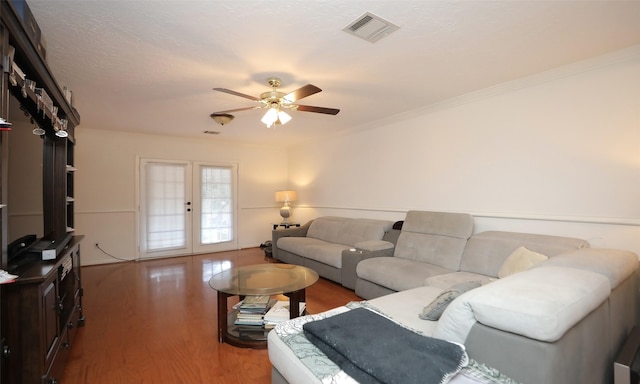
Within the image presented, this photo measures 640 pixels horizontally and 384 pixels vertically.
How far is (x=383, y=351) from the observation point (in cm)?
125

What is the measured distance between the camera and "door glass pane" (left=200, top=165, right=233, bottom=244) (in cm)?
605

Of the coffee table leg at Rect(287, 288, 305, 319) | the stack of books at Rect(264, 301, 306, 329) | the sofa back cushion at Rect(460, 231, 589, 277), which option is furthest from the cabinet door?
the sofa back cushion at Rect(460, 231, 589, 277)

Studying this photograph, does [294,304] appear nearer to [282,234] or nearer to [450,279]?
[450,279]

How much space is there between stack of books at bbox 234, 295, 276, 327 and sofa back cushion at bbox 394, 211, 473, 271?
5.82ft

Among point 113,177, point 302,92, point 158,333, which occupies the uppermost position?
point 302,92

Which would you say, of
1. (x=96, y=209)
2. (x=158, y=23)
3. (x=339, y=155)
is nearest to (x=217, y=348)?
(x=158, y=23)

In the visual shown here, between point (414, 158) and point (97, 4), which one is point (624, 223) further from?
point (97, 4)

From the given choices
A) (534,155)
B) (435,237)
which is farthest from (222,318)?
(534,155)

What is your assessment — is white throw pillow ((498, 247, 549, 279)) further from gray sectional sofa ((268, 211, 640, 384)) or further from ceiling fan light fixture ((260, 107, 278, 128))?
ceiling fan light fixture ((260, 107, 278, 128))

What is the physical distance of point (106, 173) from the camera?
5152mm

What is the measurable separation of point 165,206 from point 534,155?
5816mm

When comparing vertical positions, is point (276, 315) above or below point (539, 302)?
below

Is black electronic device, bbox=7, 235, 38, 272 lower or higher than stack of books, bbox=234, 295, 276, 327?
higher

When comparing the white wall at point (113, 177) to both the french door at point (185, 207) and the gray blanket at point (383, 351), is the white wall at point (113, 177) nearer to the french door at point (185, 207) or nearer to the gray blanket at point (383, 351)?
the french door at point (185, 207)
